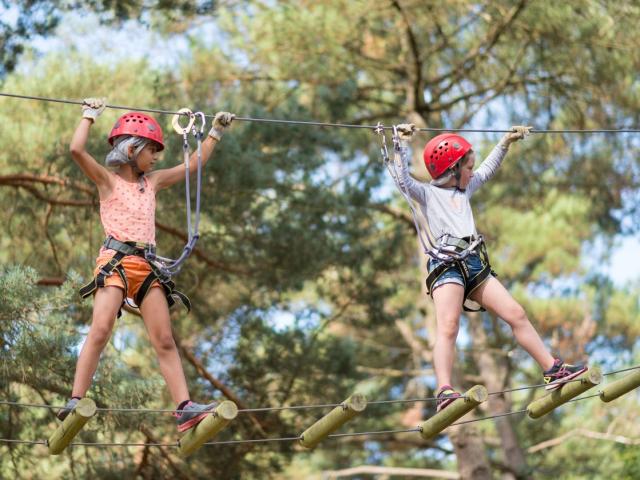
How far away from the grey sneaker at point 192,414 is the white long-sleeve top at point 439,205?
163 cm

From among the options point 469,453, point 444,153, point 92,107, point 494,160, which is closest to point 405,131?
point 444,153

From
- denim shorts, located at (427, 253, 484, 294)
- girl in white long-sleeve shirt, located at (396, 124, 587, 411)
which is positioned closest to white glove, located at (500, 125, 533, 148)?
girl in white long-sleeve shirt, located at (396, 124, 587, 411)

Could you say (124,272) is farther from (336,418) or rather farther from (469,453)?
(469,453)

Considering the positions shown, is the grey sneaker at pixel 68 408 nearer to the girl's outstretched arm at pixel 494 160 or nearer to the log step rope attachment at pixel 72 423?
the log step rope attachment at pixel 72 423

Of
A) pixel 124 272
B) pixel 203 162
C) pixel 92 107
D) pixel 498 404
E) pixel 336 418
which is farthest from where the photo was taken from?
pixel 498 404

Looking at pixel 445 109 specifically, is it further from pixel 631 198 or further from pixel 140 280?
pixel 140 280

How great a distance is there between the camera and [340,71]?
13562 millimetres

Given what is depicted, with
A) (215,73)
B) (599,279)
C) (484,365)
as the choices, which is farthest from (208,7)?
(599,279)

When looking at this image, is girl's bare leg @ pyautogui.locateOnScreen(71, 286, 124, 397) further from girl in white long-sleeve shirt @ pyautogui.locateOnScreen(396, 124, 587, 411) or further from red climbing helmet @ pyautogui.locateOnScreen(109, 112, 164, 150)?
girl in white long-sleeve shirt @ pyautogui.locateOnScreen(396, 124, 587, 411)

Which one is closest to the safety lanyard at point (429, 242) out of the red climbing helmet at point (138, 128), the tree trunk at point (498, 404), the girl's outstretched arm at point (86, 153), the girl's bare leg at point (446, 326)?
the girl's bare leg at point (446, 326)

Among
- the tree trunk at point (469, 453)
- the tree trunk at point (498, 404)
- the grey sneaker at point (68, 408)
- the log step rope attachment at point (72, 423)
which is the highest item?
the tree trunk at point (498, 404)

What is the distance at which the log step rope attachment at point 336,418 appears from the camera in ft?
18.3

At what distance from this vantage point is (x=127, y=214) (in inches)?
236

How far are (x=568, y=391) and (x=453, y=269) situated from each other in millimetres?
899
